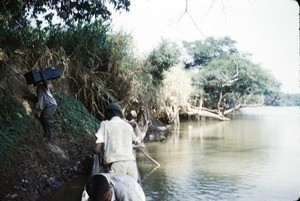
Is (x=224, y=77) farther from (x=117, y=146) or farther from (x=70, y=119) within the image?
(x=117, y=146)

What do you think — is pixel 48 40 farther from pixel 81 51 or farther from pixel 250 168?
pixel 250 168

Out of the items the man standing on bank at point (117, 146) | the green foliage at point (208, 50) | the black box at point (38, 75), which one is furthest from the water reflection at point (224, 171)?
the green foliage at point (208, 50)

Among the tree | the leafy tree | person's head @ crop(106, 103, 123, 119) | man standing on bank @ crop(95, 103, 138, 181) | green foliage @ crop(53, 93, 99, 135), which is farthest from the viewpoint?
the tree

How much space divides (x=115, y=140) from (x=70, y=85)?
32.8 feet

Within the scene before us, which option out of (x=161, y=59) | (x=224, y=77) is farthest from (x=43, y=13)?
(x=224, y=77)

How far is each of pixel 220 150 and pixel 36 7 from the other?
399 inches

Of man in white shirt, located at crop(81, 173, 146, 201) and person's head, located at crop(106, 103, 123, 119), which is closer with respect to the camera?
man in white shirt, located at crop(81, 173, 146, 201)

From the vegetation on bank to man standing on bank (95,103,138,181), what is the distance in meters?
3.14

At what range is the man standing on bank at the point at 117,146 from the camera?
446 cm

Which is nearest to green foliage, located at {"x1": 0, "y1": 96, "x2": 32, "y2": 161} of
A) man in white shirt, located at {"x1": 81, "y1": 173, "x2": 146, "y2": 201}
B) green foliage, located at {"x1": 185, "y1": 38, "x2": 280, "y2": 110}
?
man in white shirt, located at {"x1": 81, "y1": 173, "x2": 146, "y2": 201}

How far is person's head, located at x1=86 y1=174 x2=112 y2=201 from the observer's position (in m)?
2.60

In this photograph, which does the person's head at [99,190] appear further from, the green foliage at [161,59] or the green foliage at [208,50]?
the green foliage at [208,50]

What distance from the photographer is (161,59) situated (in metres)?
21.3

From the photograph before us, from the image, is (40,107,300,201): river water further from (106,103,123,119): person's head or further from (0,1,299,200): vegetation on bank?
(106,103,123,119): person's head
